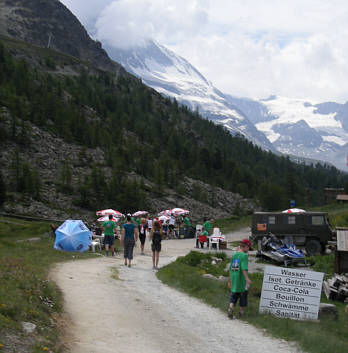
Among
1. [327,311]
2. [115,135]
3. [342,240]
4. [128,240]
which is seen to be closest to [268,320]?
[327,311]

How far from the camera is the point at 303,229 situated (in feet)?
90.3

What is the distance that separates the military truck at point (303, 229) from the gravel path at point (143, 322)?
1439 cm

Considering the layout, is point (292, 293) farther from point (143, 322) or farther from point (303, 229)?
point (303, 229)

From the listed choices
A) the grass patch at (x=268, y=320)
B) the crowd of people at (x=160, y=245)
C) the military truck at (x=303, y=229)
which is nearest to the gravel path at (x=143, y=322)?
the grass patch at (x=268, y=320)

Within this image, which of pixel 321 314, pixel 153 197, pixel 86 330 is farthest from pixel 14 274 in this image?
pixel 153 197

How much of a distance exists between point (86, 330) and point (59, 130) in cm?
8640

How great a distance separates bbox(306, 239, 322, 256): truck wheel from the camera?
27.2 meters

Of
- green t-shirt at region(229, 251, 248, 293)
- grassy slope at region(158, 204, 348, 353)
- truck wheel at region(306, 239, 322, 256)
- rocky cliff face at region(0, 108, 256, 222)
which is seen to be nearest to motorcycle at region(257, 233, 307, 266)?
grassy slope at region(158, 204, 348, 353)

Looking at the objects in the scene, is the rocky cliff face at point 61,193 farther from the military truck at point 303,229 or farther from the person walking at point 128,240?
the person walking at point 128,240

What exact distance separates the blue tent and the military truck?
10328 mm

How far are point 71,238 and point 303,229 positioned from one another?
43.6ft

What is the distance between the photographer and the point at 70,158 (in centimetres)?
8394

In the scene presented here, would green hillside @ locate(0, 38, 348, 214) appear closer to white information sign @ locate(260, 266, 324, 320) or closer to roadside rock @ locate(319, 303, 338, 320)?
white information sign @ locate(260, 266, 324, 320)

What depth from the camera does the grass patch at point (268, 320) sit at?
351 inches
